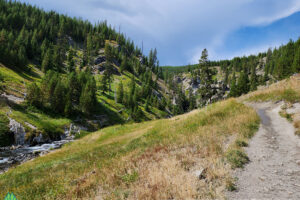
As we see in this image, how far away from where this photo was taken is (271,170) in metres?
5.64

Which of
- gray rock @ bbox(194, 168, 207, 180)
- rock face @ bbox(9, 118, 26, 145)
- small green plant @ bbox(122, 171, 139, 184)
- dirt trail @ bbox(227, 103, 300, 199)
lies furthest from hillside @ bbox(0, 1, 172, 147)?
dirt trail @ bbox(227, 103, 300, 199)

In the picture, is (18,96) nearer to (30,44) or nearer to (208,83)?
(208,83)

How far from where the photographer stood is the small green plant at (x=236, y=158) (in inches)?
Answer: 235

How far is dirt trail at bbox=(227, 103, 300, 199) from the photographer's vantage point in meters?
4.32

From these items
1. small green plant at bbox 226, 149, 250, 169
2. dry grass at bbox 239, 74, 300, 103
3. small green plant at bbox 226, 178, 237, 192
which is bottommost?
small green plant at bbox 226, 178, 237, 192

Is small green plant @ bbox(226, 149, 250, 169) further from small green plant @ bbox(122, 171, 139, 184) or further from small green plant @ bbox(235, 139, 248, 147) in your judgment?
small green plant @ bbox(122, 171, 139, 184)

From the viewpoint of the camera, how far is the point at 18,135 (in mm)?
32312

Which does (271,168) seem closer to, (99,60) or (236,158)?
(236,158)

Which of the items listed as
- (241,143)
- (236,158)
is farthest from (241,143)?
(236,158)

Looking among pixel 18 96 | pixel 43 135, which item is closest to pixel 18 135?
pixel 43 135

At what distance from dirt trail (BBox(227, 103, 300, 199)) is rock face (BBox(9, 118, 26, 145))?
41204 mm

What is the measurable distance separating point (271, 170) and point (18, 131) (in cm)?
4318

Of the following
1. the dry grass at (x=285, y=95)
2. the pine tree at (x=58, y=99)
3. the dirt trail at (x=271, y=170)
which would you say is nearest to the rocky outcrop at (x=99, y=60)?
the pine tree at (x=58, y=99)

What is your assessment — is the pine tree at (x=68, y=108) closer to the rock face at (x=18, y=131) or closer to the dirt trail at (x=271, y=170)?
the rock face at (x=18, y=131)
